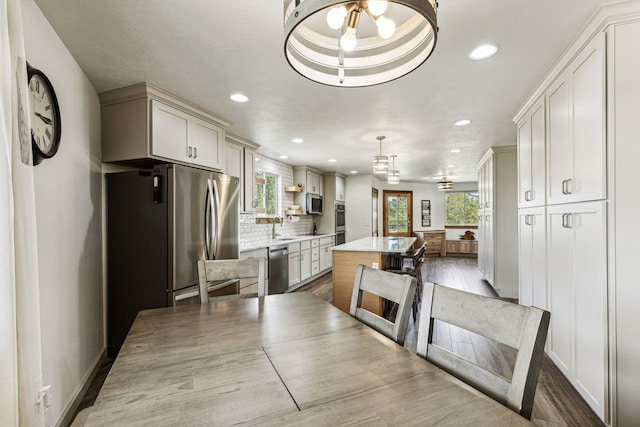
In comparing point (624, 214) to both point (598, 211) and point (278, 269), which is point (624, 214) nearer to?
point (598, 211)

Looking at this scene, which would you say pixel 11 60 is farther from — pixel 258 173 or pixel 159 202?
pixel 258 173

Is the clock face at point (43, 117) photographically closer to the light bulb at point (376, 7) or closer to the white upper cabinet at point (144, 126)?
the white upper cabinet at point (144, 126)

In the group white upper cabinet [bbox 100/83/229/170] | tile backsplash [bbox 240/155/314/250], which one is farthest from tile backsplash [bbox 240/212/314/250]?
white upper cabinet [bbox 100/83/229/170]

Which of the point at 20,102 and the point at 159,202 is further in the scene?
the point at 159,202

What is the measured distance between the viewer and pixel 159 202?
2.56m

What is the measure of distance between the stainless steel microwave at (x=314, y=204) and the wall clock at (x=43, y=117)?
450cm

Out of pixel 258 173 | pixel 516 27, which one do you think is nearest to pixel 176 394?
pixel 516 27

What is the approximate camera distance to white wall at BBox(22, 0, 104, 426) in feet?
5.53

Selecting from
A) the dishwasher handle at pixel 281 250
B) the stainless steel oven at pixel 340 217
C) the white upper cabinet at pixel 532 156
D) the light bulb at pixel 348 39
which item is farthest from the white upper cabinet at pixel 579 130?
the stainless steel oven at pixel 340 217

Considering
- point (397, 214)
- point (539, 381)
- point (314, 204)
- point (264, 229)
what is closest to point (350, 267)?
point (539, 381)

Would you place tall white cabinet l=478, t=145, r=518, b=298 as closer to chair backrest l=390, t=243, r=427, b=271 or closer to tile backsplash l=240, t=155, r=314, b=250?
chair backrest l=390, t=243, r=427, b=271

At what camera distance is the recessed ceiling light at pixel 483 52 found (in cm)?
190

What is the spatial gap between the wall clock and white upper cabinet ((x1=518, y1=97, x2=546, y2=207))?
3473 millimetres

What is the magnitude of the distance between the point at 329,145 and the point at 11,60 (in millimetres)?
3646
